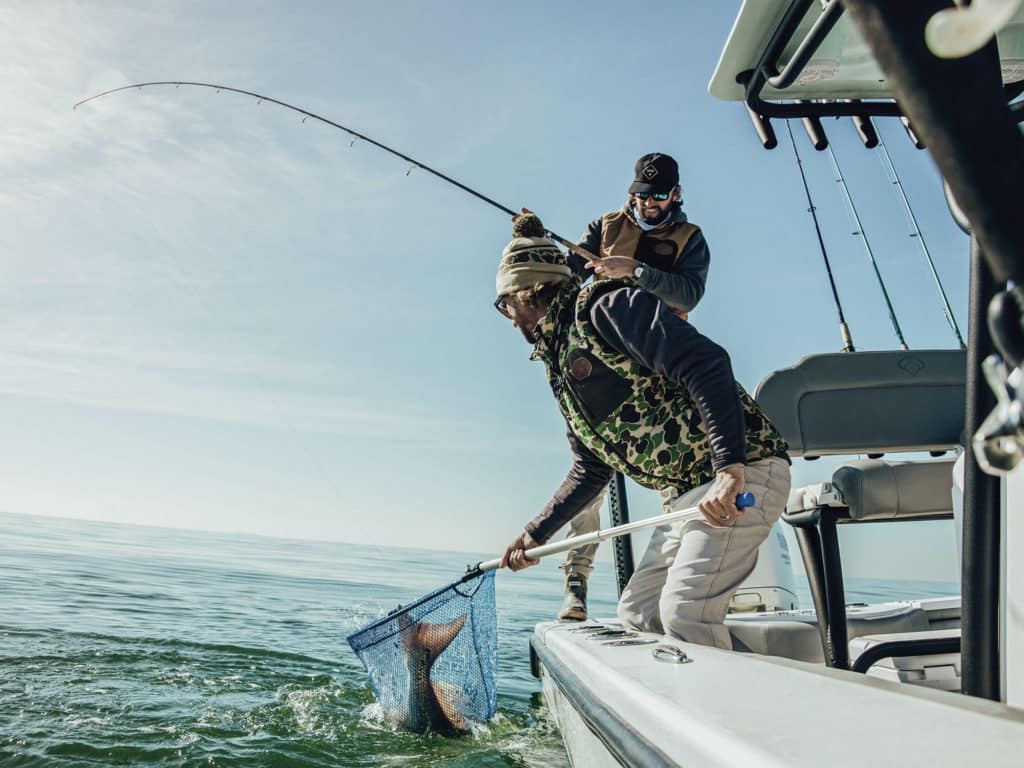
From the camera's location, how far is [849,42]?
1396 mm

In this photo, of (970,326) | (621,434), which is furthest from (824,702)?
(621,434)

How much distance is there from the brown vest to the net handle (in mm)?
1514

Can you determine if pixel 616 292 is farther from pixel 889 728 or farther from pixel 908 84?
pixel 908 84

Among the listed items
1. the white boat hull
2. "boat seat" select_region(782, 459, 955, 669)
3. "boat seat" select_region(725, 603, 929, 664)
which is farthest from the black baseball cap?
the white boat hull

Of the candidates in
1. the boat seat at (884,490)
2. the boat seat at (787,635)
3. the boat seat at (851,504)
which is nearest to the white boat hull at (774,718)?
the boat seat at (851,504)

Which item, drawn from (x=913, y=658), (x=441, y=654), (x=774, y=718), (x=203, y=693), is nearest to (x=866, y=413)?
(x=913, y=658)

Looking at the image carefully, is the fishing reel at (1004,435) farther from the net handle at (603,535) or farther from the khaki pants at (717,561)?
the khaki pants at (717,561)

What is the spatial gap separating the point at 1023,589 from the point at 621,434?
4.95ft

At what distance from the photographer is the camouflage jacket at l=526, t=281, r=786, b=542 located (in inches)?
86.1

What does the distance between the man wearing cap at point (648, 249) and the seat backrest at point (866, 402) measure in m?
1.04

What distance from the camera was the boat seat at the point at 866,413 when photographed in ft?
8.74

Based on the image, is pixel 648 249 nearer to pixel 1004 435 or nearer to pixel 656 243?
pixel 656 243

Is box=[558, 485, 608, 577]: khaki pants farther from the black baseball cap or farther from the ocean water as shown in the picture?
the black baseball cap

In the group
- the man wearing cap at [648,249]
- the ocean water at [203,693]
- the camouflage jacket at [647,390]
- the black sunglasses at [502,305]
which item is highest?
the man wearing cap at [648,249]
